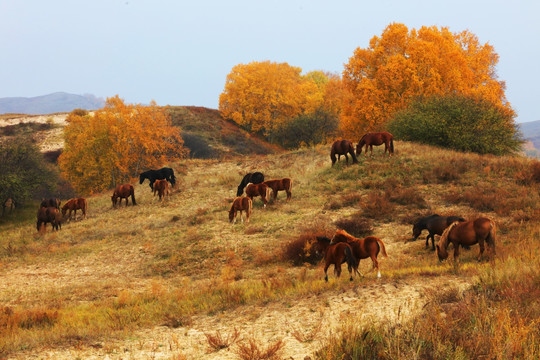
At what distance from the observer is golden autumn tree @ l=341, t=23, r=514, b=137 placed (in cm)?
3384

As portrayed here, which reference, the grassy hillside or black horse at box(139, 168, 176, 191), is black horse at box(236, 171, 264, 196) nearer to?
the grassy hillside

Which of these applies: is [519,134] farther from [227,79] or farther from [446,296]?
[227,79]

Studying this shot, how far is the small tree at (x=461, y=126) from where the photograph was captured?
26.5 metres

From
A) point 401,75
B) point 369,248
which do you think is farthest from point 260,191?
point 401,75

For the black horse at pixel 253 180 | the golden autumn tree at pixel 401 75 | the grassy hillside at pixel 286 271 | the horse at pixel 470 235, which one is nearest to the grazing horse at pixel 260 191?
the grassy hillside at pixel 286 271

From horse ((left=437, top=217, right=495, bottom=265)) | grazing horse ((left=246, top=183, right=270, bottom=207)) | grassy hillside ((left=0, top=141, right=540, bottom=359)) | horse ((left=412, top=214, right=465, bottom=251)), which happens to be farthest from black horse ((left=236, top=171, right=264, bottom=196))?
horse ((left=437, top=217, right=495, bottom=265))

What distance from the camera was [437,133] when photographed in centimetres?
2784

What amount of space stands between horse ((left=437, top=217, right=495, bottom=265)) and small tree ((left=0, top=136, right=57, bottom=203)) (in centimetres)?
3749

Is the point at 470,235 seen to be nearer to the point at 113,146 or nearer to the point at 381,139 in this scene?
the point at 381,139

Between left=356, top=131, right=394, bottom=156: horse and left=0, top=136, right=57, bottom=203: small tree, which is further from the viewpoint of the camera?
left=0, top=136, right=57, bottom=203: small tree

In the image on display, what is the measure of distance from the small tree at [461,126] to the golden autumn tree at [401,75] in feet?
15.8

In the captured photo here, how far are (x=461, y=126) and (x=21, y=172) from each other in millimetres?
41465

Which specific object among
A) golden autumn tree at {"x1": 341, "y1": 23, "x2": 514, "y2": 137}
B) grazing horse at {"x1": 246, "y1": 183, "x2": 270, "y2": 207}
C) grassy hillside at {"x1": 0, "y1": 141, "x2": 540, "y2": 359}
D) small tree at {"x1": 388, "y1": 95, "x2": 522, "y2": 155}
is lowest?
grassy hillside at {"x1": 0, "y1": 141, "x2": 540, "y2": 359}

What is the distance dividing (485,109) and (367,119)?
11076mm
